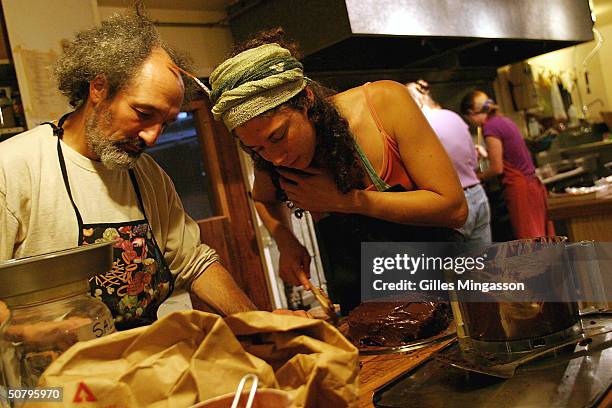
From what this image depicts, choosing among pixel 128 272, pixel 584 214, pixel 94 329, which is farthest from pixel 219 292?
pixel 584 214

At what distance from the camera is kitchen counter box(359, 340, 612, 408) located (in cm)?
85

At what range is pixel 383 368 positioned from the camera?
3.15 ft

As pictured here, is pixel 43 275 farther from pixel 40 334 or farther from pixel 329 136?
pixel 329 136

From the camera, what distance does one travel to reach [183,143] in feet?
11.0

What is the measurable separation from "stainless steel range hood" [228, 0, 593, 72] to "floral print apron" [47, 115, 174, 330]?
6.13ft

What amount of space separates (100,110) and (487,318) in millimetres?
1013

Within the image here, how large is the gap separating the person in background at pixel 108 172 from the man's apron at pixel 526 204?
2925mm

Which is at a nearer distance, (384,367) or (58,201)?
(384,367)

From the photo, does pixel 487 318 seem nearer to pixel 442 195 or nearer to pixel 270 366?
pixel 270 366

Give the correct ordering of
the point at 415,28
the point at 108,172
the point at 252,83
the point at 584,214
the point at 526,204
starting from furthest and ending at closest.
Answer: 1. the point at 526,204
2. the point at 415,28
3. the point at 584,214
4. the point at 108,172
5. the point at 252,83

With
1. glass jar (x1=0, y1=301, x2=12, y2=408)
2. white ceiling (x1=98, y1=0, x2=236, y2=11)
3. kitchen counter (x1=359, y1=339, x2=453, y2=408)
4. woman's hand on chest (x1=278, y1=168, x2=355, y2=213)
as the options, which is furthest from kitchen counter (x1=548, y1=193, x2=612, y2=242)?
glass jar (x1=0, y1=301, x2=12, y2=408)

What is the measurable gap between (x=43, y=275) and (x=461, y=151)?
2.79 meters

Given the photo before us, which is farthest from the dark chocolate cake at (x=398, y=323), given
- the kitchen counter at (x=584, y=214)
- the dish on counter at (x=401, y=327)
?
the kitchen counter at (x=584, y=214)

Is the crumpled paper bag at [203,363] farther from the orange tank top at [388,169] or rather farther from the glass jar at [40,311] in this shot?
the orange tank top at [388,169]
